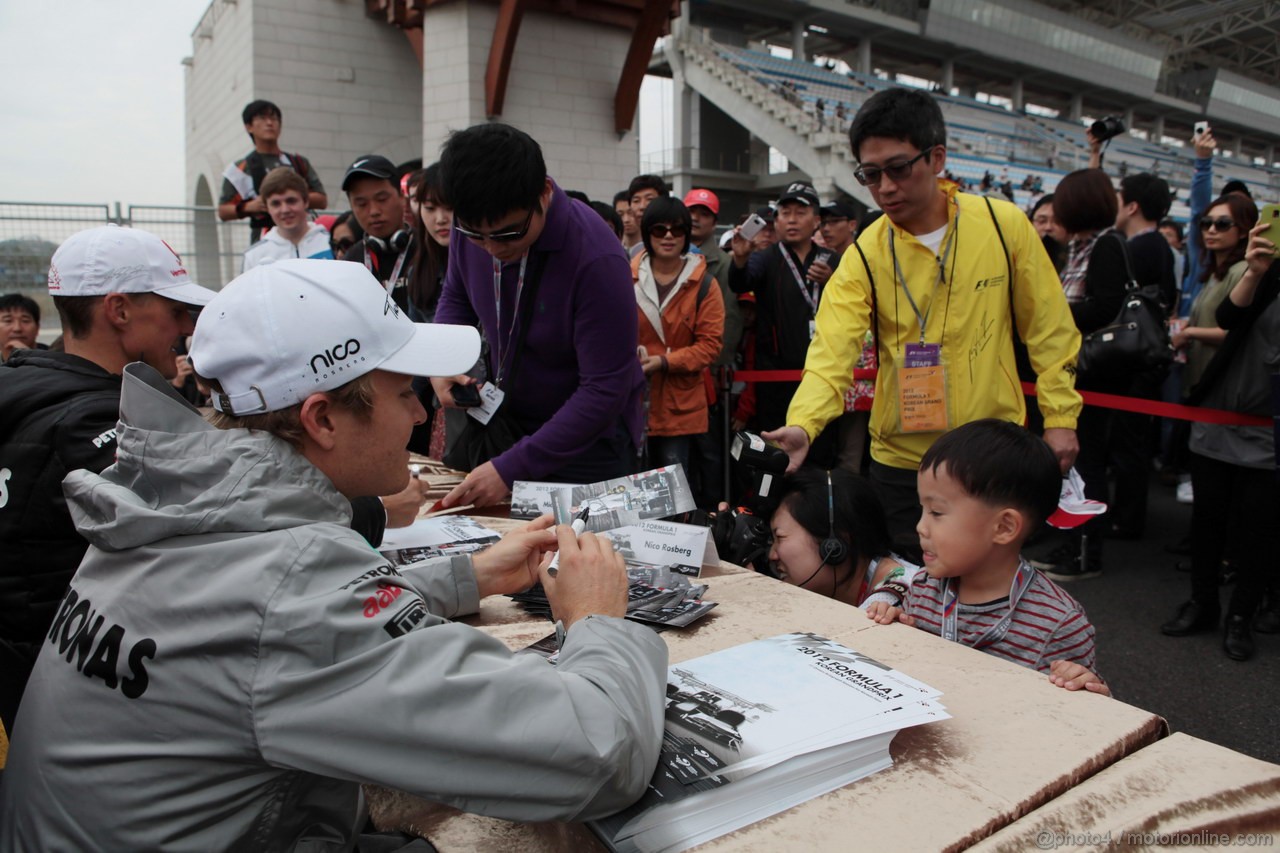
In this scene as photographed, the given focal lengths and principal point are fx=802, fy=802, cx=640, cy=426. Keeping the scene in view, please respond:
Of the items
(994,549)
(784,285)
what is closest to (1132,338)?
(784,285)

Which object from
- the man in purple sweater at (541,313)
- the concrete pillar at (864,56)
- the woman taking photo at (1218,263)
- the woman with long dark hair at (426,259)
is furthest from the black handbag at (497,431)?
the concrete pillar at (864,56)

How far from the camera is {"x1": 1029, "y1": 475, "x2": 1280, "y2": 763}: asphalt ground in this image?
287 cm

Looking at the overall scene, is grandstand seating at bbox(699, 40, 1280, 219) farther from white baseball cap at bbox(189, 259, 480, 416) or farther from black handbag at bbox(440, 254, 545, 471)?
white baseball cap at bbox(189, 259, 480, 416)

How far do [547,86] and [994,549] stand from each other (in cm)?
986

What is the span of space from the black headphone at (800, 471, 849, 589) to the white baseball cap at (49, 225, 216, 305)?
1.86 meters

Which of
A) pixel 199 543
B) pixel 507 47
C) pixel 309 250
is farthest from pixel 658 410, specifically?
pixel 507 47

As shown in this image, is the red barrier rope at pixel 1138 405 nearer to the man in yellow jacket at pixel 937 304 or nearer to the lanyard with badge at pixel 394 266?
the man in yellow jacket at pixel 937 304

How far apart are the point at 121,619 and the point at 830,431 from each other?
13.8ft

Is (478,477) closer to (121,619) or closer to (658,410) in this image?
(121,619)

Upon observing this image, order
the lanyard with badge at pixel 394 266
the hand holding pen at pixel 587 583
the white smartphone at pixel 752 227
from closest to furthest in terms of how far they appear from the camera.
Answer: the hand holding pen at pixel 587 583 → the lanyard with badge at pixel 394 266 → the white smartphone at pixel 752 227

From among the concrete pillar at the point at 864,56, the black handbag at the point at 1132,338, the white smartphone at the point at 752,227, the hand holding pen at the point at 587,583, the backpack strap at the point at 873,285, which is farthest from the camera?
the concrete pillar at the point at 864,56

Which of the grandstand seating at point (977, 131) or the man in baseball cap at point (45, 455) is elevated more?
the grandstand seating at point (977, 131)

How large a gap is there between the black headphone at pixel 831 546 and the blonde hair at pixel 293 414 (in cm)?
141

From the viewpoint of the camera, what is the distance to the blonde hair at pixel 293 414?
1.09 m
